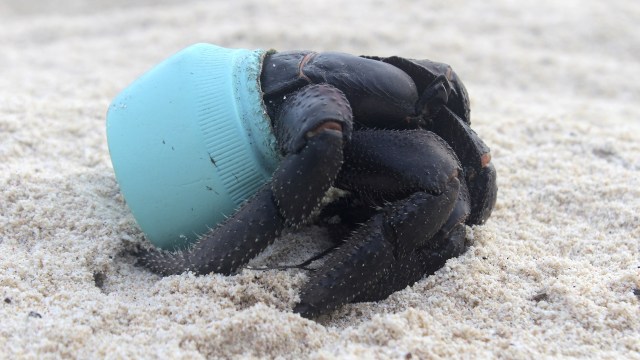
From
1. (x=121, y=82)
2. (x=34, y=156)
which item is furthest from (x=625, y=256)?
(x=121, y=82)

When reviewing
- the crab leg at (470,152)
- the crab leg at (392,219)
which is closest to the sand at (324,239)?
the crab leg at (392,219)

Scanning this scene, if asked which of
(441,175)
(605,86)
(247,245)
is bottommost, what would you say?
(605,86)

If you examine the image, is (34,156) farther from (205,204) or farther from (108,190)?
(205,204)

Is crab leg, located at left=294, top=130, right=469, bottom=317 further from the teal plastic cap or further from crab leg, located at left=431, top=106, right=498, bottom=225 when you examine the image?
the teal plastic cap

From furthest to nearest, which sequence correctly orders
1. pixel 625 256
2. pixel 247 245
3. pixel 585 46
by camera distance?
pixel 585 46 → pixel 625 256 → pixel 247 245

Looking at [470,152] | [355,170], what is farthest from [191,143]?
[470,152]

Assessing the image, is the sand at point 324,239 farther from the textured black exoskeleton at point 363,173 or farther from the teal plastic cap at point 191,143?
the teal plastic cap at point 191,143
